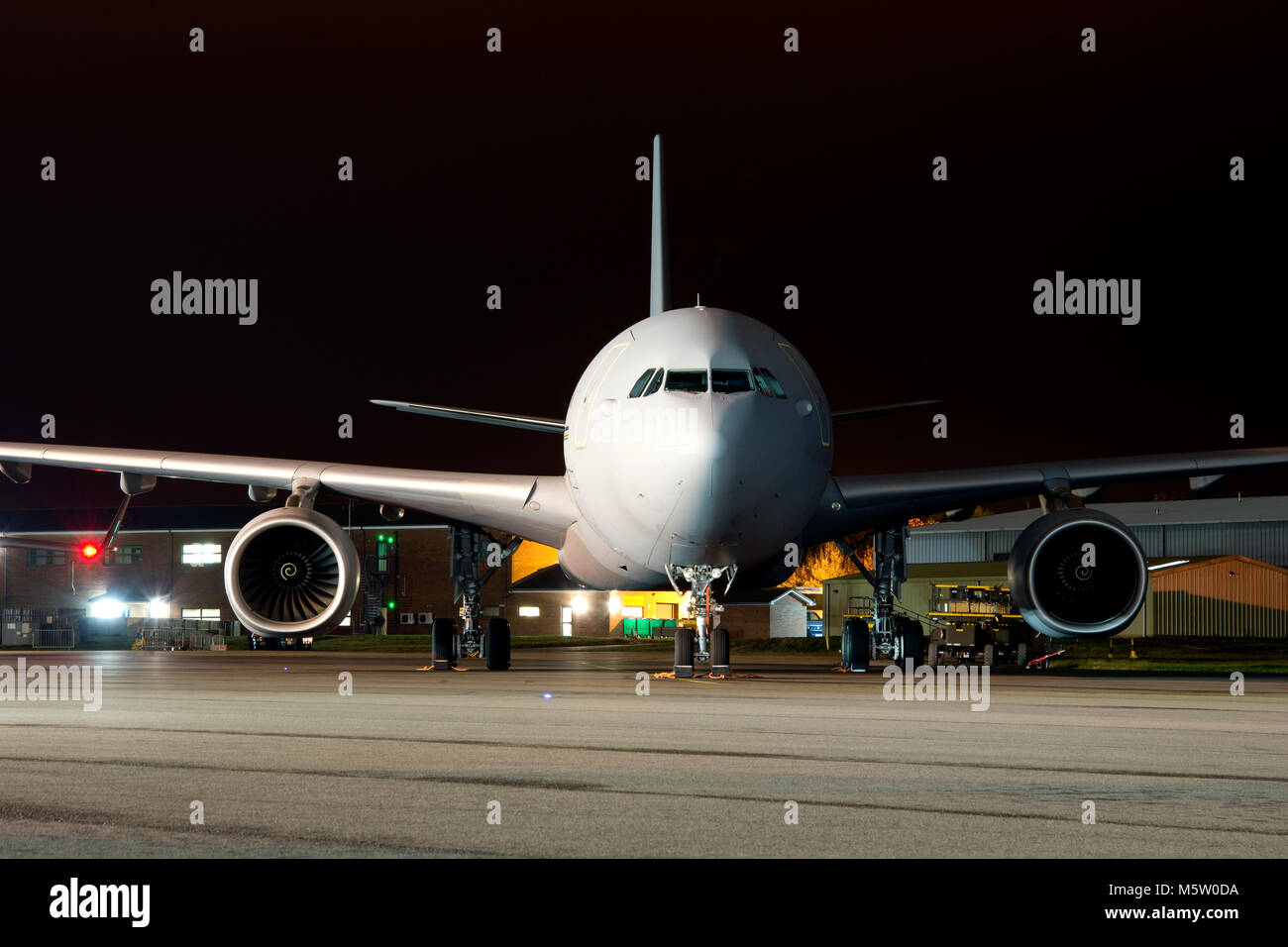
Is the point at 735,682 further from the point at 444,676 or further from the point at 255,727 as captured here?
the point at 255,727

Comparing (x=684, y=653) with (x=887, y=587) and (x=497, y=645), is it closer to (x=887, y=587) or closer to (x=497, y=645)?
(x=497, y=645)

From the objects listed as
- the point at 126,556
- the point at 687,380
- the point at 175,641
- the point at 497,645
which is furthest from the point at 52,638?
the point at 687,380

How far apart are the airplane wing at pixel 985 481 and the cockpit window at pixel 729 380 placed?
4677 millimetres

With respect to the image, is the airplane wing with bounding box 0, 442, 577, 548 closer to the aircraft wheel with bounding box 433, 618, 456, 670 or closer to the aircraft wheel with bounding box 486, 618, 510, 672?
the aircraft wheel with bounding box 486, 618, 510, 672

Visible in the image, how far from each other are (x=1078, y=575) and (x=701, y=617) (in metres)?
5.76

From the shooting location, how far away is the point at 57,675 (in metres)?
22.8

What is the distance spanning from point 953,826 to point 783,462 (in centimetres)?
1102

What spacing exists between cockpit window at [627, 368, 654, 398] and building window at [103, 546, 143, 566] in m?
73.4

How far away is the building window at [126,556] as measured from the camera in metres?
83.8

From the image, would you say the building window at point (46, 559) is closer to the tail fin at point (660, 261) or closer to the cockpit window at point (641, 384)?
the tail fin at point (660, 261)

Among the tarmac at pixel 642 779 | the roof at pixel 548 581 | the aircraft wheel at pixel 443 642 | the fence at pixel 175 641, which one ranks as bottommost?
the fence at pixel 175 641

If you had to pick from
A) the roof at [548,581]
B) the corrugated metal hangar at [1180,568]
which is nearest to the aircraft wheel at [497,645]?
the roof at [548,581]

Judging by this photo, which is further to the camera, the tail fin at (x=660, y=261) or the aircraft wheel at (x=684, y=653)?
the tail fin at (x=660, y=261)
